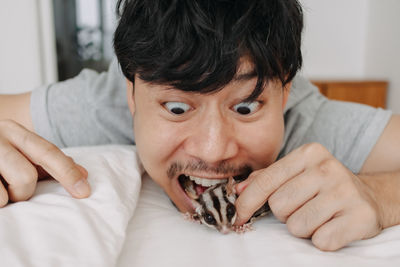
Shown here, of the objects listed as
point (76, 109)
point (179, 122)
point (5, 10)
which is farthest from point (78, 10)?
point (179, 122)

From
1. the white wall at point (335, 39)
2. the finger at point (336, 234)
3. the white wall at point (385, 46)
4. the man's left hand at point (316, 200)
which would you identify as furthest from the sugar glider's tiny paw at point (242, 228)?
the white wall at point (335, 39)

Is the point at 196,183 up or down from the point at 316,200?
down

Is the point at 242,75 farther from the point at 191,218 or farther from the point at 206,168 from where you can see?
the point at 191,218

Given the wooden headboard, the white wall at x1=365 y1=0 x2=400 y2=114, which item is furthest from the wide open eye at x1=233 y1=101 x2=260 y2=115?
the white wall at x1=365 y1=0 x2=400 y2=114

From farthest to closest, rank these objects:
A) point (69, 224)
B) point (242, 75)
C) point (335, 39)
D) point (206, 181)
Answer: point (335, 39)
point (206, 181)
point (242, 75)
point (69, 224)

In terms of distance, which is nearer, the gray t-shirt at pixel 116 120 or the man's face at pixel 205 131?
the man's face at pixel 205 131

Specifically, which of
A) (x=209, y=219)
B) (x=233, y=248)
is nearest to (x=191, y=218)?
(x=209, y=219)

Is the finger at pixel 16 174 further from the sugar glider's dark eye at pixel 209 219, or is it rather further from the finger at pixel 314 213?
the finger at pixel 314 213

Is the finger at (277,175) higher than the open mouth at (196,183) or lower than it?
higher
